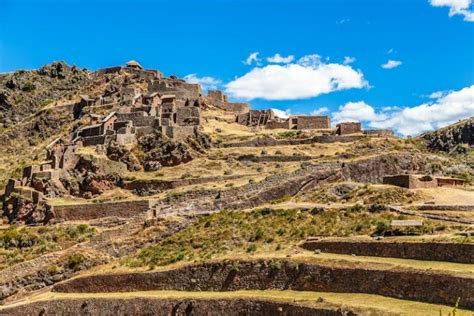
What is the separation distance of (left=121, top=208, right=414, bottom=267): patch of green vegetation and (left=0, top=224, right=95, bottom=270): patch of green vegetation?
7245 millimetres

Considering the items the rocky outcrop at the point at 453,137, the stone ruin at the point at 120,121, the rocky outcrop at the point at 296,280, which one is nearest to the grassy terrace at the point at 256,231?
the rocky outcrop at the point at 296,280

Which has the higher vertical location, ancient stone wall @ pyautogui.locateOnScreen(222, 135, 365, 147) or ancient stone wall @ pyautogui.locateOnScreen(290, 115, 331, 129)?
ancient stone wall @ pyautogui.locateOnScreen(290, 115, 331, 129)

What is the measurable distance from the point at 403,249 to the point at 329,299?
3.29 m

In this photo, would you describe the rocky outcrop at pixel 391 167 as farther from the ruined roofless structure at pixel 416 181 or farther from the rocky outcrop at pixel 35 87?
the rocky outcrop at pixel 35 87

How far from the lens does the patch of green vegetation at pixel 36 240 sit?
119 feet

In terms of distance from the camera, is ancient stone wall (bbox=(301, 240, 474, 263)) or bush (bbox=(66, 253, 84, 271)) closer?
ancient stone wall (bbox=(301, 240, 474, 263))

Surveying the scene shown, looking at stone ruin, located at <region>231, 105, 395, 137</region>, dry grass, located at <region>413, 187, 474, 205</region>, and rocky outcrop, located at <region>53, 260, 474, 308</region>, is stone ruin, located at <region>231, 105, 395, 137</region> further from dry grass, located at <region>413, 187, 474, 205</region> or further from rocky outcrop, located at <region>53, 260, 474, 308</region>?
rocky outcrop, located at <region>53, 260, 474, 308</region>

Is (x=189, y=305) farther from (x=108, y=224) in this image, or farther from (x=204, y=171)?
(x=204, y=171)

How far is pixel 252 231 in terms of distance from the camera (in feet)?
96.1

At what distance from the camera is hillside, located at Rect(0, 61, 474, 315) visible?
871 inches

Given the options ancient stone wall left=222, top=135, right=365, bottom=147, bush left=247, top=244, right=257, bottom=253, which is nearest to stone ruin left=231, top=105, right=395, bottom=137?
ancient stone wall left=222, top=135, right=365, bottom=147

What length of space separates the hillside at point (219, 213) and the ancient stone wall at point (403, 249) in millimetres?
47

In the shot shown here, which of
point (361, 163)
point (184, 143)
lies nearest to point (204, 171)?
point (184, 143)

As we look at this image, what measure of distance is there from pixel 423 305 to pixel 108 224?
23976 mm
